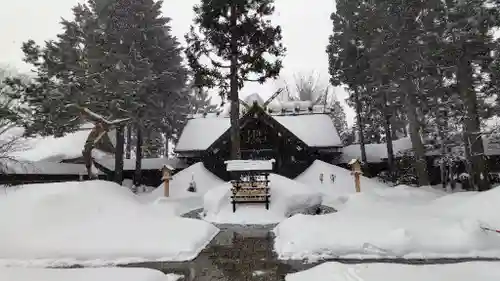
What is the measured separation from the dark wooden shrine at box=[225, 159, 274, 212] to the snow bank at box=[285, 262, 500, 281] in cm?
806

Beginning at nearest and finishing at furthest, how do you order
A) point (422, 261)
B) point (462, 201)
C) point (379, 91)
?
point (422, 261), point (462, 201), point (379, 91)

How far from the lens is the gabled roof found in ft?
90.9

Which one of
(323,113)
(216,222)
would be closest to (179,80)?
(323,113)

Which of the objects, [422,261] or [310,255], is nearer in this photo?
[422,261]

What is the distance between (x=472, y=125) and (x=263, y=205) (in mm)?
10961

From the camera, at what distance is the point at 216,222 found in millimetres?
13453

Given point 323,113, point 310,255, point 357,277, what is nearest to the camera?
point 357,277

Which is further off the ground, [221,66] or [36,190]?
[221,66]

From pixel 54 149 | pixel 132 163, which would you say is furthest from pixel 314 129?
pixel 54 149

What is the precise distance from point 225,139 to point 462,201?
17160mm

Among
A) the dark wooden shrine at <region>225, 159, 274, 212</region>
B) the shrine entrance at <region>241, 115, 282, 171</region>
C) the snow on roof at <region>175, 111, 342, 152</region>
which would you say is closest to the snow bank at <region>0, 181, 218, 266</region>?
the dark wooden shrine at <region>225, 159, 274, 212</region>

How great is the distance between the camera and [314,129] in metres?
29.0

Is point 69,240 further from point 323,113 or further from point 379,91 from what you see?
point 323,113

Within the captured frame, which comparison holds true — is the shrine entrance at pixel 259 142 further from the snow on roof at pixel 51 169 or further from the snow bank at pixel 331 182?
the snow on roof at pixel 51 169
